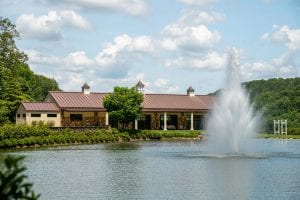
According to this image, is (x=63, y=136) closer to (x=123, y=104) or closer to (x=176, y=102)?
(x=123, y=104)

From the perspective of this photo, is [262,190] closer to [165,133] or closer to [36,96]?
[165,133]

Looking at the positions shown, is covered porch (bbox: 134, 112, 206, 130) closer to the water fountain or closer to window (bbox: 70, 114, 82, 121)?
window (bbox: 70, 114, 82, 121)

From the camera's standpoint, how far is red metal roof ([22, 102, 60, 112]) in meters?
58.2

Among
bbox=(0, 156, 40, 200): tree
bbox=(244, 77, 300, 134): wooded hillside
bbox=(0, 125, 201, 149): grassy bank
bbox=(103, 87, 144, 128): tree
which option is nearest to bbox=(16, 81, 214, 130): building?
bbox=(103, 87, 144, 128): tree

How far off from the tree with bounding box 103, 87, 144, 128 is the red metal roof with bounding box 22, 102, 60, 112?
572 centimetres

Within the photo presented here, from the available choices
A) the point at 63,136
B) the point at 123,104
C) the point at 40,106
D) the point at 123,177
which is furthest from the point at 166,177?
the point at 40,106

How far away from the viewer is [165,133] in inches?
2318

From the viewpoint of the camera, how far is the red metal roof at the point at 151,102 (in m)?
62.5

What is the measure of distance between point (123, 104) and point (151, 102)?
9166mm

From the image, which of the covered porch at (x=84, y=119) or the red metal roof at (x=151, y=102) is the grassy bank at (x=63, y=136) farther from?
the red metal roof at (x=151, y=102)

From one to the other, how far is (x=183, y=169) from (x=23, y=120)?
36.2m

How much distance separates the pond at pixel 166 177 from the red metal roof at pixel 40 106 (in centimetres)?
2623

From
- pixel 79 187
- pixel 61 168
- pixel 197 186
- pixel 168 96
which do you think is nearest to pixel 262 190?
pixel 197 186

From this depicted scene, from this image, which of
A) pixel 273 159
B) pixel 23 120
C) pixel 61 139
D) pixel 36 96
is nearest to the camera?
pixel 273 159
